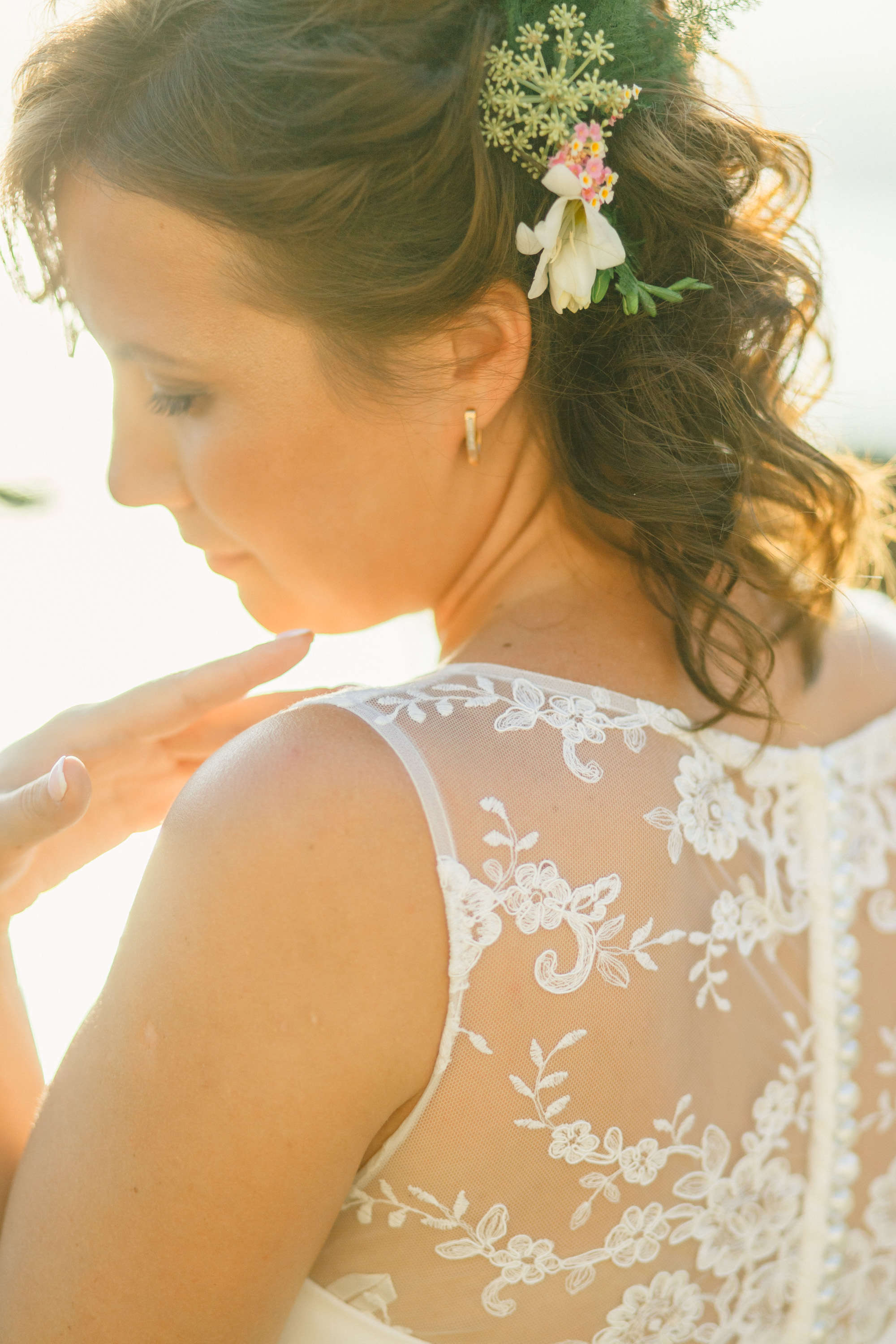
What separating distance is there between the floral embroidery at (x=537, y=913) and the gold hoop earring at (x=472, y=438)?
0.65m

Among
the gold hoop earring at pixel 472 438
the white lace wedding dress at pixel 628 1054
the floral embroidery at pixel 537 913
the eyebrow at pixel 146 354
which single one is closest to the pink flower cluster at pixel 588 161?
the gold hoop earring at pixel 472 438

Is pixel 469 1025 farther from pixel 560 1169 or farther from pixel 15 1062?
pixel 15 1062

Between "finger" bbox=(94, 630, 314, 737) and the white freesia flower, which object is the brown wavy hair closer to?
the white freesia flower

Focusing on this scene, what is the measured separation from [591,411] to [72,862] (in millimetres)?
1001

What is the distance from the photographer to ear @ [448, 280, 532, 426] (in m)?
1.62

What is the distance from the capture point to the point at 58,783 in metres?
1.35

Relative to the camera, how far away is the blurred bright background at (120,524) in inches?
95.3

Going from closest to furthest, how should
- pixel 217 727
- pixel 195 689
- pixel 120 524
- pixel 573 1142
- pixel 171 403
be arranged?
pixel 573 1142 → pixel 171 403 → pixel 195 689 → pixel 217 727 → pixel 120 524

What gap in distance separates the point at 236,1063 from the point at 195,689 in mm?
743

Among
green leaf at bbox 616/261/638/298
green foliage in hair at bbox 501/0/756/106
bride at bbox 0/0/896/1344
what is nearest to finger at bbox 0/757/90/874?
bride at bbox 0/0/896/1344

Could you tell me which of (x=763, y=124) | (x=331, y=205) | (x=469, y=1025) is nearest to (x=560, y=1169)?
(x=469, y=1025)

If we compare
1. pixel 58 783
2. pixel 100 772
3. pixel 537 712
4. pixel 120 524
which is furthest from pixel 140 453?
pixel 120 524

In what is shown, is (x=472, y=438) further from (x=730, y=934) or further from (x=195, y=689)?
(x=730, y=934)

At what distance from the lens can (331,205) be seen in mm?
1500
